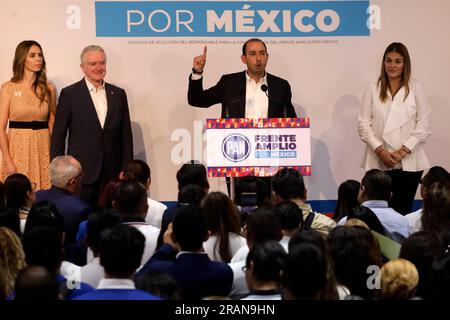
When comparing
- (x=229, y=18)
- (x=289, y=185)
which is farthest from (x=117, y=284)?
(x=229, y=18)

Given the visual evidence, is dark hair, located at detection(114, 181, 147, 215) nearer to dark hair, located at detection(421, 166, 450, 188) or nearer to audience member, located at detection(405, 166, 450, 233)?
audience member, located at detection(405, 166, 450, 233)

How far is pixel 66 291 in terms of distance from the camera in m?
3.82

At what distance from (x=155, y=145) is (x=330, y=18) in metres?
2.02

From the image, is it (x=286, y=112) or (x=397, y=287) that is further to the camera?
(x=286, y=112)

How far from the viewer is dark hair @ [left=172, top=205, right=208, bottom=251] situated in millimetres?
3988

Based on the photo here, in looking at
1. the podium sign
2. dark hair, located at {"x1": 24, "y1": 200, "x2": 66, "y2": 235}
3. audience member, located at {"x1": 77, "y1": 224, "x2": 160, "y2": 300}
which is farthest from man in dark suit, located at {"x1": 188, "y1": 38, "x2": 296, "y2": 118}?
audience member, located at {"x1": 77, "y1": 224, "x2": 160, "y2": 300}

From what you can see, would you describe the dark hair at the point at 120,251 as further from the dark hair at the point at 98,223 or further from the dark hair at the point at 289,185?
the dark hair at the point at 289,185

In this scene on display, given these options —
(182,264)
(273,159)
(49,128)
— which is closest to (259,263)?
(182,264)

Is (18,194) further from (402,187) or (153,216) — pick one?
(402,187)

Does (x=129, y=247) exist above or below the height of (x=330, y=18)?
below

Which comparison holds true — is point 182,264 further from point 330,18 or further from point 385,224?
point 330,18

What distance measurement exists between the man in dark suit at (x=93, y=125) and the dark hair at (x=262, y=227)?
3.29 metres

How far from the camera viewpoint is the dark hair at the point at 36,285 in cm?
312

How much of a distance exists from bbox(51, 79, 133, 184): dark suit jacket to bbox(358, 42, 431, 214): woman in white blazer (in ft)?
6.67
